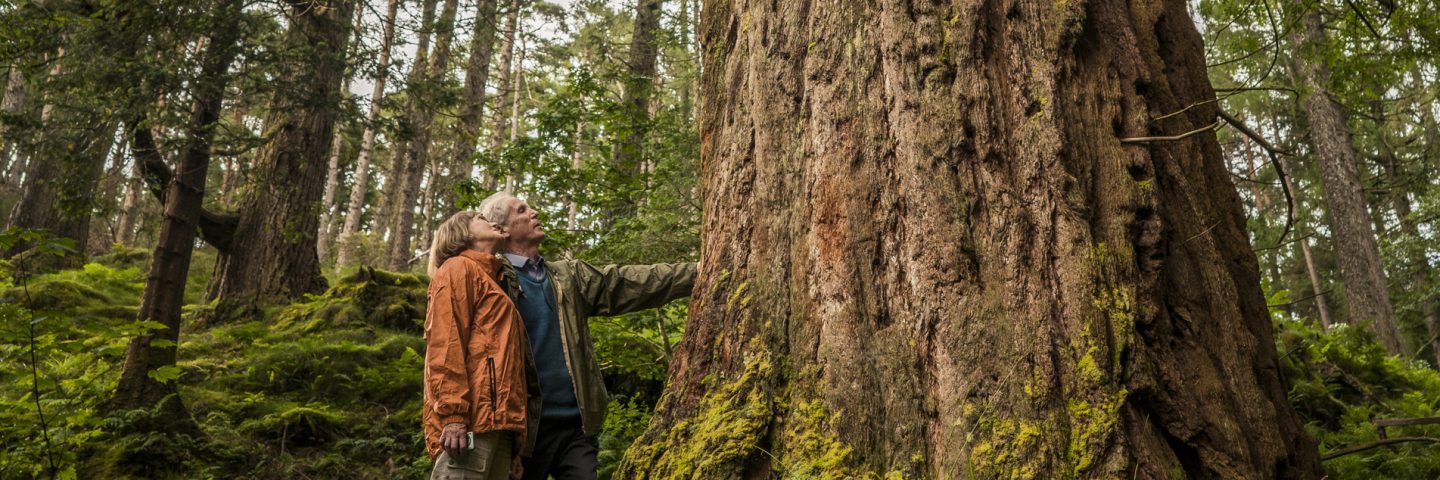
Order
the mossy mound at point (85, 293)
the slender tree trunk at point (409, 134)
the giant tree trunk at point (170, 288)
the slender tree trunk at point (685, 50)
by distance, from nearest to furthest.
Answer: the giant tree trunk at point (170, 288) → the slender tree trunk at point (409, 134) → the mossy mound at point (85, 293) → the slender tree trunk at point (685, 50)

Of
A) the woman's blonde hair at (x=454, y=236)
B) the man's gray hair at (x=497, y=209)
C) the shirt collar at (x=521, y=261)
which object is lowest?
the shirt collar at (x=521, y=261)

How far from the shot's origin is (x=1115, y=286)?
2.59 meters

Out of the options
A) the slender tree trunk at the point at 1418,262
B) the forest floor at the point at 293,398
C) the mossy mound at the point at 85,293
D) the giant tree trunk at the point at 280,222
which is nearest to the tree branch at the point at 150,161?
the forest floor at the point at 293,398

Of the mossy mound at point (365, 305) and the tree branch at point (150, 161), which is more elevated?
the tree branch at point (150, 161)

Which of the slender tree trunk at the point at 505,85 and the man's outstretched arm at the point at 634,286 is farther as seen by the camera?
the slender tree trunk at the point at 505,85

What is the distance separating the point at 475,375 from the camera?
11.1 feet

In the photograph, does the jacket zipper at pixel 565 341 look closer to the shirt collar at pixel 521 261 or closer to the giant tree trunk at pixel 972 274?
the shirt collar at pixel 521 261


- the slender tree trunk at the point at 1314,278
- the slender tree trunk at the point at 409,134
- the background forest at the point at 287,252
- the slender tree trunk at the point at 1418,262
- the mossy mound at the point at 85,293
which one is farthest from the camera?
the slender tree trunk at the point at 1314,278

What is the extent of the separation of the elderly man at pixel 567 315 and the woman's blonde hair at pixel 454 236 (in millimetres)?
122

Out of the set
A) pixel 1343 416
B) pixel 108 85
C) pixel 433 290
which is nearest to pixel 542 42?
pixel 108 85

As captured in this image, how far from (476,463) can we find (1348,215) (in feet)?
52.8

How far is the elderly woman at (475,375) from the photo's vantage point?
129 inches

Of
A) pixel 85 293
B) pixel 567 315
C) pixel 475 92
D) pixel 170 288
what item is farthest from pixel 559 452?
pixel 475 92

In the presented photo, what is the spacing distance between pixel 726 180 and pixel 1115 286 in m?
1.49
